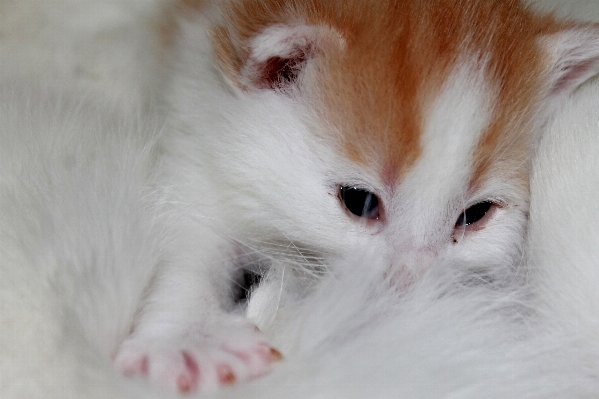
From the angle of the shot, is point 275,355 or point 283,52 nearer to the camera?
point 275,355

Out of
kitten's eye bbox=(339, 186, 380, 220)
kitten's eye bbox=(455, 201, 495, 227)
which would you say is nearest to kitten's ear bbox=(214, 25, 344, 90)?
kitten's eye bbox=(339, 186, 380, 220)

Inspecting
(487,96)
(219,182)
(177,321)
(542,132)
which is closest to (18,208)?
(177,321)

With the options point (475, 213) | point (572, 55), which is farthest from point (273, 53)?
point (572, 55)

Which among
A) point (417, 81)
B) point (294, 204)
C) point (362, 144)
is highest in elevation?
point (417, 81)

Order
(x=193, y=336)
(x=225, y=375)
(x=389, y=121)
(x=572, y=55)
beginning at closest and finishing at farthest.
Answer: (x=225, y=375)
(x=193, y=336)
(x=389, y=121)
(x=572, y=55)

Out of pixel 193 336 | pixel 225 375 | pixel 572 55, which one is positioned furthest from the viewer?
pixel 572 55

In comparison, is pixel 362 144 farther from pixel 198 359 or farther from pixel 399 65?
pixel 198 359

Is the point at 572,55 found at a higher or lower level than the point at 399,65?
higher

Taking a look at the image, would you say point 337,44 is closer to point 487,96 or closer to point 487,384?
point 487,96
